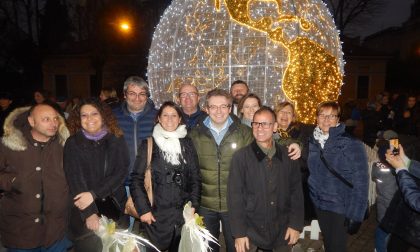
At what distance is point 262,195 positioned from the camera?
2.93 meters

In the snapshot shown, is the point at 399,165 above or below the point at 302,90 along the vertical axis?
below

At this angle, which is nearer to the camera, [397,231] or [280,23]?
[397,231]

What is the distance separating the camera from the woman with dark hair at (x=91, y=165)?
9.77ft

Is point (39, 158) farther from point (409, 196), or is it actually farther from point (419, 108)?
point (419, 108)

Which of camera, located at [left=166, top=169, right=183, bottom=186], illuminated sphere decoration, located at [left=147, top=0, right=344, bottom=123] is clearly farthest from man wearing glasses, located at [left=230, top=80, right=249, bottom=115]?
camera, located at [left=166, top=169, right=183, bottom=186]

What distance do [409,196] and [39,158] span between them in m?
3.08

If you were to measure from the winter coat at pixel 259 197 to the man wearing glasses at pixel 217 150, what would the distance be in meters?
0.27

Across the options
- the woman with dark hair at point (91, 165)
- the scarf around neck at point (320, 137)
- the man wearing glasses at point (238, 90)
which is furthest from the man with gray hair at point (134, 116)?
the scarf around neck at point (320, 137)

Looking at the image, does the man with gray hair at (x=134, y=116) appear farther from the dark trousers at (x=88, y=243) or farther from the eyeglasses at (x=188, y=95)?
the dark trousers at (x=88, y=243)

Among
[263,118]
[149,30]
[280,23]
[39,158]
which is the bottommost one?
[39,158]

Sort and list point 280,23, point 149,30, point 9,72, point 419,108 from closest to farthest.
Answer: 1. point 280,23
2. point 419,108
3. point 149,30
4. point 9,72

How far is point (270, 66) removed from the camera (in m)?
4.93

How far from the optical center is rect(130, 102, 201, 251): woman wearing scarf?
311 centimetres

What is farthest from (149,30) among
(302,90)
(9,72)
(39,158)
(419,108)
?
(39,158)
